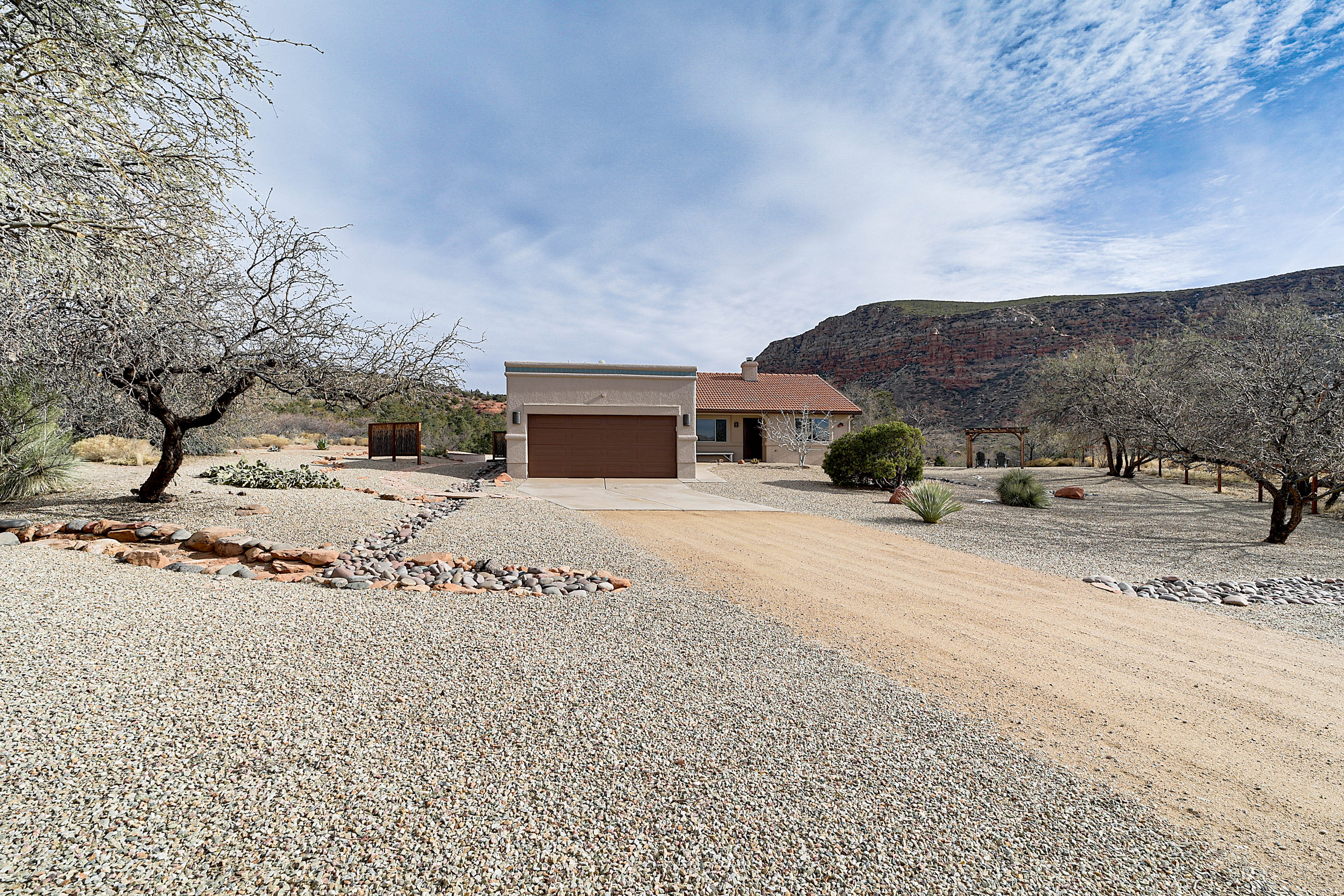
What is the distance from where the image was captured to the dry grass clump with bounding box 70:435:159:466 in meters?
16.4

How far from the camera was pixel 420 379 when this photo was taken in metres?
9.84

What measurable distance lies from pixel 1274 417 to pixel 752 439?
2040cm

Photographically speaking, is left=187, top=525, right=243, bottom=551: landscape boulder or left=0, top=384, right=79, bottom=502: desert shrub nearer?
left=187, top=525, right=243, bottom=551: landscape boulder

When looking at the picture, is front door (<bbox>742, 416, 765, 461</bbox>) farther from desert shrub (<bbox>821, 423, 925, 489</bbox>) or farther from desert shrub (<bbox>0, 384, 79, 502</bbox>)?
desert shrub (<bbox>0, 384, 79, 502</bbox>)

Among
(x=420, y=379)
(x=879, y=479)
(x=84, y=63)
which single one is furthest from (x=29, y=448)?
(x=879, y=479)

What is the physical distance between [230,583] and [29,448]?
7.75 metres

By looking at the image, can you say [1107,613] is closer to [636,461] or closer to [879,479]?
[879,479]

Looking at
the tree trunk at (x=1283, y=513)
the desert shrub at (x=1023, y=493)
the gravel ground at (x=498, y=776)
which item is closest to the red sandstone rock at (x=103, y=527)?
the gravel ground at (x=498, y=776)

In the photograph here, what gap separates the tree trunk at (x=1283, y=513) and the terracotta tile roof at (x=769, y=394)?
18713 millimetres

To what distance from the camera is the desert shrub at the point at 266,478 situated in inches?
516

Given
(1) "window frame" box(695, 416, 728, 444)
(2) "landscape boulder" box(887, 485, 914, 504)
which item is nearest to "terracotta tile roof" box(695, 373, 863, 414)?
(1) "window frame" box(695, 416, 728, 444)

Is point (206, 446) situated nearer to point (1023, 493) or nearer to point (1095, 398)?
point (1023, 493)

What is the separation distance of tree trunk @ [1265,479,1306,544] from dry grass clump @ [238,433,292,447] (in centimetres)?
3359

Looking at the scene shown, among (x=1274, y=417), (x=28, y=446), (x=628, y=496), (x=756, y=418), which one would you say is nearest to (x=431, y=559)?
(x=28, y=446)
